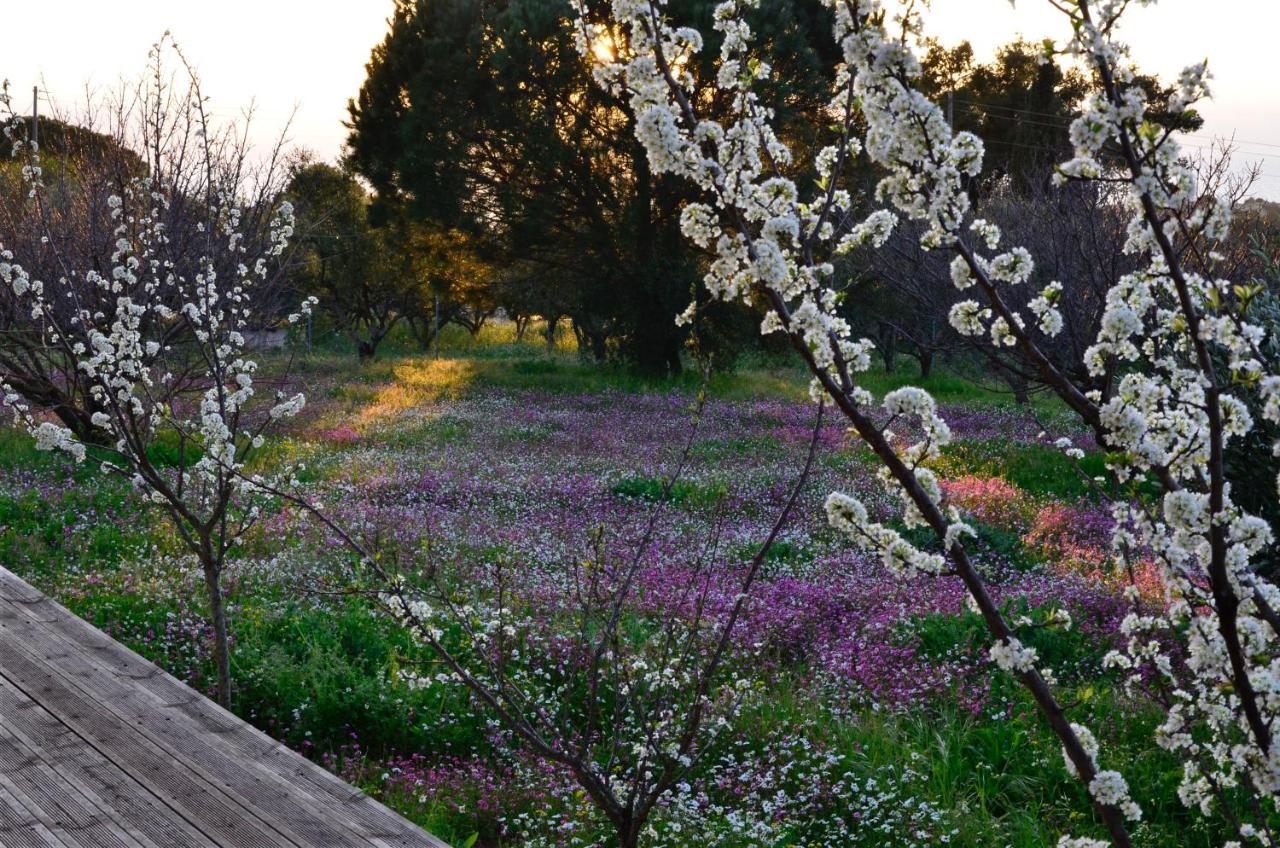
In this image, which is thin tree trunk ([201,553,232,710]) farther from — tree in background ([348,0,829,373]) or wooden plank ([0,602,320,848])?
tree in background ([348,0,829,373])

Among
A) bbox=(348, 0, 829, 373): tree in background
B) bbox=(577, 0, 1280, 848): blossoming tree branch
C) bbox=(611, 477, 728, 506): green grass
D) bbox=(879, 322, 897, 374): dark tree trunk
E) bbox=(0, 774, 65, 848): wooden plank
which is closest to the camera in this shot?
bbox=(577, 0, 1280, 848): blossoming tree branch

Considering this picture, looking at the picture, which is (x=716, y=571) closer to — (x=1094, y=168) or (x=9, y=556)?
(x=9, y=556)

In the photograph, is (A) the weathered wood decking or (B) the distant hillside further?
(B) the distant hillside

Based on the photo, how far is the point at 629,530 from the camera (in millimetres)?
10312

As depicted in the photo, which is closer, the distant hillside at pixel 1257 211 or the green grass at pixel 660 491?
the green grass at pixel 660 491

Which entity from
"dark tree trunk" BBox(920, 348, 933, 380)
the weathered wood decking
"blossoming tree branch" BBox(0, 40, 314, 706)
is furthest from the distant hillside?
the weathered wood decking

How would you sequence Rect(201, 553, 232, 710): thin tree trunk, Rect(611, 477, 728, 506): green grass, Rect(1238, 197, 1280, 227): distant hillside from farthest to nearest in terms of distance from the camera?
Rect(1238, 197, 1280, 227): distant hillside < Rect(611, 477, 728, 506): green grass < Rect(201, 553, 232, 710): thin tree trunk

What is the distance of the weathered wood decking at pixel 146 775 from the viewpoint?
9.98 ft

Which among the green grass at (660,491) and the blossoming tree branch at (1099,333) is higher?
the blossoming tree branch at (1099,333)

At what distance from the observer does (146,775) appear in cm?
340

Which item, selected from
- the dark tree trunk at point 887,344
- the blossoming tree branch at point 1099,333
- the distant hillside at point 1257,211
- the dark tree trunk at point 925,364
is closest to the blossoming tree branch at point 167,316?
the blossoming tree branch at point 1099,333

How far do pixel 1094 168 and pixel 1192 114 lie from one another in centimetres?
18

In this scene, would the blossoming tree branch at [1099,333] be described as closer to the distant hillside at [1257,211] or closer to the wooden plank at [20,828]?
the wooden plank at [20,828]

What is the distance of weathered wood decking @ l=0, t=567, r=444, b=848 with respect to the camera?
304cm
